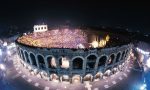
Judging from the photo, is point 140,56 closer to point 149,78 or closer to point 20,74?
point 149,78

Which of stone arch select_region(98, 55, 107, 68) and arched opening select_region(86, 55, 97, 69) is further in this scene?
stone arch select_region(98, 55, 107, 68)

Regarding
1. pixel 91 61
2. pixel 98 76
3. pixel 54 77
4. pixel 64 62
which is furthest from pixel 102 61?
pixel 54 77

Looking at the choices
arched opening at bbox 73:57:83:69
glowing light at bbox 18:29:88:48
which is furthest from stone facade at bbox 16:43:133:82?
glowing light at bbox 18:29:88:48

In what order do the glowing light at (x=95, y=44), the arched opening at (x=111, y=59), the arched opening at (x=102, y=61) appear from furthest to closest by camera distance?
the glowing light at (x=95, y=44) < the arched opening at (x=111, y=59) < the arched opening at (x=102, y=61)

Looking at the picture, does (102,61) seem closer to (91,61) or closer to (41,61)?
(91,61)

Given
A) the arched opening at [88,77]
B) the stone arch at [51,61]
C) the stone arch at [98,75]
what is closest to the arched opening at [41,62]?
the stone arch at [51,61]

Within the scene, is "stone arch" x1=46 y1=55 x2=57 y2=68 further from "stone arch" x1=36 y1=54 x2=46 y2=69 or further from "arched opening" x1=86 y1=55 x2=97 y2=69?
"arched opening" x1=86 y1=55 x2=97 y2=69

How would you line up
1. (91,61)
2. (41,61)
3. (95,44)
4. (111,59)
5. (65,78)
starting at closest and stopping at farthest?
(91,61) < (65,78) < (41,61) < (111,59) < (95,44)

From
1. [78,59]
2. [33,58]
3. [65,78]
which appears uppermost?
[78,59]

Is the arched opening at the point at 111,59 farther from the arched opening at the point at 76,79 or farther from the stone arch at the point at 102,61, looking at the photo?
the arched opening at the point at 76,79

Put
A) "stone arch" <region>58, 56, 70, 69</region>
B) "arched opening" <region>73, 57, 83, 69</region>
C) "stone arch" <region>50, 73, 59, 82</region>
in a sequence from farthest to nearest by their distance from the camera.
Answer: "stone arch" <region>50, 73, 59, 82</region> < "arched opening" <region>73, 57, 83, 69</region> < "stone arch" <region>58, 56, 70, 69</region>

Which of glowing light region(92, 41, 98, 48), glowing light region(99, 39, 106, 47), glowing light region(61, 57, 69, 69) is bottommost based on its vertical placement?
glowing light region(61, 57, 69, 69)
